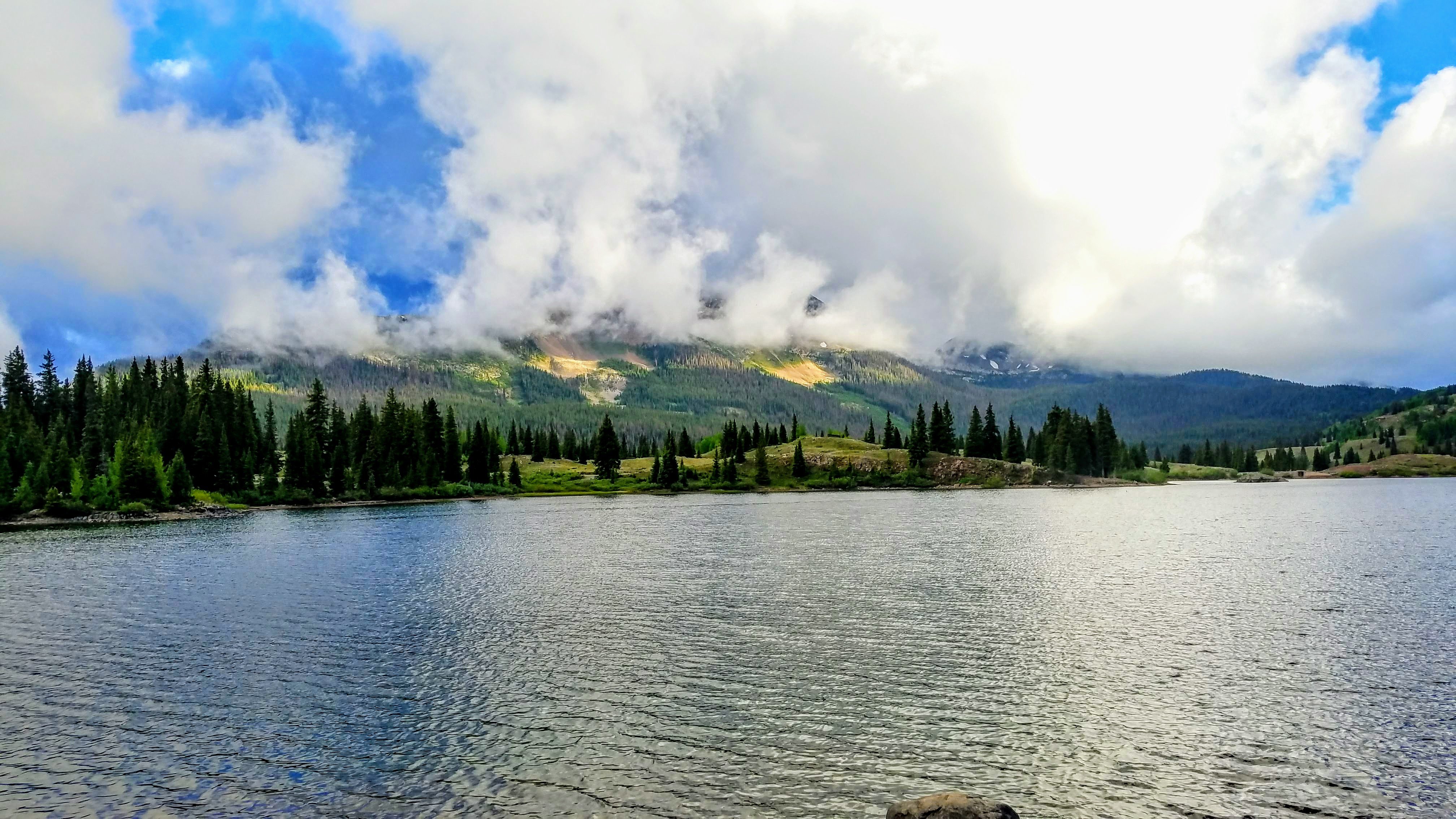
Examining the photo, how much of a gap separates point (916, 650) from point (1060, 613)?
15.3 m

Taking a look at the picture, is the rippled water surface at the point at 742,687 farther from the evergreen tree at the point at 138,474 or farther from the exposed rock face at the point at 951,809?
the evergreen tree at the point at 138,474

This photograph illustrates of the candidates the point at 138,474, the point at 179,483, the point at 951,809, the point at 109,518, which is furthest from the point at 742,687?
the point at 179,483

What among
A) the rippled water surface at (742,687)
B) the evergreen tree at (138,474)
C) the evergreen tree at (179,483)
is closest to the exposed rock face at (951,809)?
the rippled water surface at (742,687)

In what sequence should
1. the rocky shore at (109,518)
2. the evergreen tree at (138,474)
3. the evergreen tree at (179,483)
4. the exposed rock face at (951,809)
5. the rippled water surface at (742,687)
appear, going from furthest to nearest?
the evergreen tree at (179,483), the evergreen tree at (138,474), the rocky shore at (109,518), the rippled water surface at (742,687), the exposed rock face at (951,809)

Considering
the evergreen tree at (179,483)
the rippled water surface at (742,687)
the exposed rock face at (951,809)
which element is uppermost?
the evergreen tree at (179,483)

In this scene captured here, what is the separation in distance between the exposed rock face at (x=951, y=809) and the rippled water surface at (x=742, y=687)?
2.95 meters

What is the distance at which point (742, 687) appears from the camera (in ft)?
125

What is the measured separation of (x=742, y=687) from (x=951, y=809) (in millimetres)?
17772

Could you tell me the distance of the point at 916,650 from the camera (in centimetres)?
4450

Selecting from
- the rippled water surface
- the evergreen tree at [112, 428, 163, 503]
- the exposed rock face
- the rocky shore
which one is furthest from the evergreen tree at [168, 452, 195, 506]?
the exposed rock face

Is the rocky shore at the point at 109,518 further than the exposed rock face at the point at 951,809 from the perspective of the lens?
Yes

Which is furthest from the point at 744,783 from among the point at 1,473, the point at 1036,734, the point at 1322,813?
the point at 1,473

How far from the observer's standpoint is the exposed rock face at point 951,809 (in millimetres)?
20906

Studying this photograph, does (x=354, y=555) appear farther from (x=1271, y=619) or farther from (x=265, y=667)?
(x=1271, y=619)
